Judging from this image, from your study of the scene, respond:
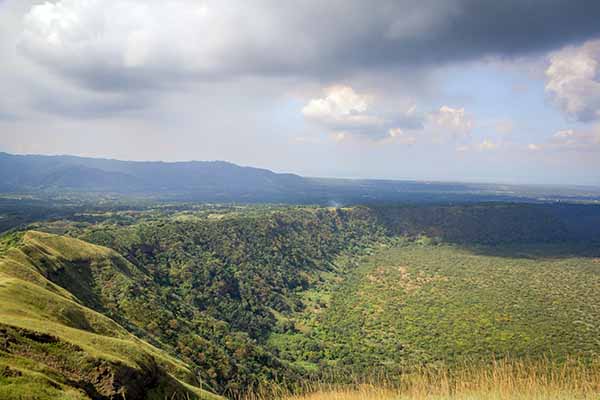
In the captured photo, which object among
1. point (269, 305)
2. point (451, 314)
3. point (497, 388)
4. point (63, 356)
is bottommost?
point (269, 305)

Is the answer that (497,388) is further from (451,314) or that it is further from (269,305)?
(269,305)

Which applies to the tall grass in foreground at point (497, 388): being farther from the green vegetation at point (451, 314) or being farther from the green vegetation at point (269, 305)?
the green vegetation at point (451, 314)

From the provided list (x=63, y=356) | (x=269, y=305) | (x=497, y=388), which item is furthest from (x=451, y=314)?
(x=63, y=356)

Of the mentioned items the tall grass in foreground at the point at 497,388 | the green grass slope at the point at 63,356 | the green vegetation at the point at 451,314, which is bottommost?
the green vegetation at the point at 451,314

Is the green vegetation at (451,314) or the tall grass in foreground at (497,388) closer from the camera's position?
the tall grass in foreground at (497,388)

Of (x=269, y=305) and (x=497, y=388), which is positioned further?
(x=269, y=305)

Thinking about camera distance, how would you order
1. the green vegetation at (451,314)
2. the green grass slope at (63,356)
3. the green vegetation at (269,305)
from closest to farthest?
the green grass slope at (63,356) → the green vegetation at (269,305) → the green vegetation at (451,314)

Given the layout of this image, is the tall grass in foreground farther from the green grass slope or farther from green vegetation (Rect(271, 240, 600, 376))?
green vegetation (Rect(271, 240, 600, 376))

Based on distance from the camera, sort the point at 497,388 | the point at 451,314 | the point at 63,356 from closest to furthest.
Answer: the point at 497,388 < the point at 63,356 < the point at 451,314

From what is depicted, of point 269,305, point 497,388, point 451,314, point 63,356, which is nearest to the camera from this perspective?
point 497,388

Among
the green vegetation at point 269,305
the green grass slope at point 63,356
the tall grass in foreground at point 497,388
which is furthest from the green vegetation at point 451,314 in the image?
the green grass slope at point 63,356
